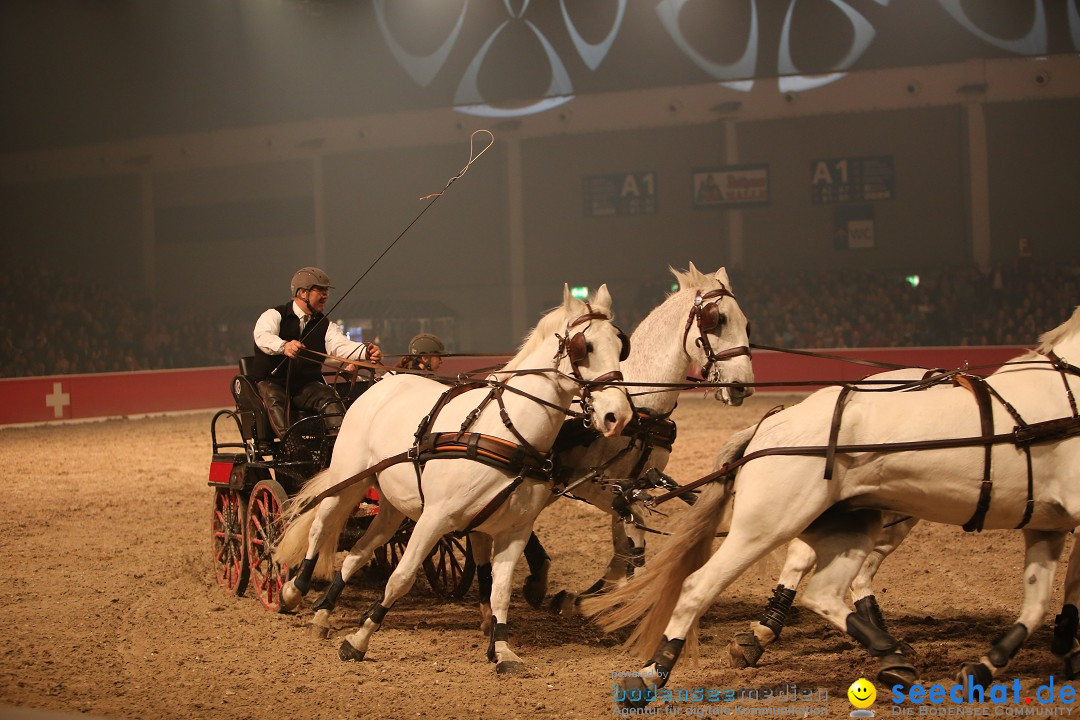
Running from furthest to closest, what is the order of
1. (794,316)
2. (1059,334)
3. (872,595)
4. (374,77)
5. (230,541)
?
(374,77) → (794,316) → (230,541) → (872,595) → (1059,334)

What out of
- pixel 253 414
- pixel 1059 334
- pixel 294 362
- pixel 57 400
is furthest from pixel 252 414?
pixel 57 400

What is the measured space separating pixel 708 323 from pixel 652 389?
0.53 metres

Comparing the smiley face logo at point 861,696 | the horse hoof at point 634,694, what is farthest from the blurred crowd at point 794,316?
the horse hoof at point 634,694

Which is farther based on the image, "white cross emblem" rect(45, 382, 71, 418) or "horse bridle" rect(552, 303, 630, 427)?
"white cross emblem" rect(45, 382, 71, 418)

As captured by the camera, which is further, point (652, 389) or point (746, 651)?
point (652, 389)

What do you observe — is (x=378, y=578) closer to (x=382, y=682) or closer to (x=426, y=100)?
(x=382, y=682)

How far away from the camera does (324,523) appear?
592 cm

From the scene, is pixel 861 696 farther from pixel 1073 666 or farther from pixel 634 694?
pixel 1073 666

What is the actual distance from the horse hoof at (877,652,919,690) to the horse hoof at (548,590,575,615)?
2212 mm

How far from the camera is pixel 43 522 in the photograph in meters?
8.98

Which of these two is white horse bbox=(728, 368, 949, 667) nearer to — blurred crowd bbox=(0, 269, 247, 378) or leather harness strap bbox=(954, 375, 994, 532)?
leather harness strap bbox=(954, 375, 994, 532)

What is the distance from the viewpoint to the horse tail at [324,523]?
5910 millimetres

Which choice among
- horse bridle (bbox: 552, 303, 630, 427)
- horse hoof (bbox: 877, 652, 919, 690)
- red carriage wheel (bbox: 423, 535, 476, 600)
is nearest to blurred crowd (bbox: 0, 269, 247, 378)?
red carriage wheel (bbox: 423, 535, 476, 600)

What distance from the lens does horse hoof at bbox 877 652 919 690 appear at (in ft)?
14.1
